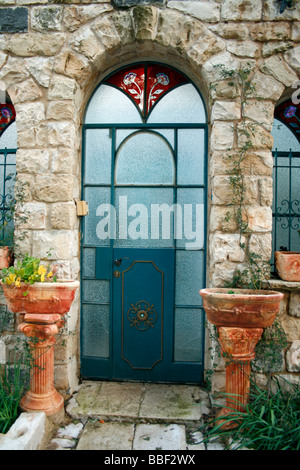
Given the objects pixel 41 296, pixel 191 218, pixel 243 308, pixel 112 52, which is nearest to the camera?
pixel 243 308

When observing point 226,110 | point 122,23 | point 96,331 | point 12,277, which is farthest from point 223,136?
point 96,331

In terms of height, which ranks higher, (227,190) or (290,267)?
(227,190)

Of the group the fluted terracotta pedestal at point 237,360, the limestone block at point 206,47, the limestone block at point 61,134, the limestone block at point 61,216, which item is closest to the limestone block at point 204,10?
the limestone block at point 206,47

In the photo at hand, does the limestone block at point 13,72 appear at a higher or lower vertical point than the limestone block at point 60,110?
higher

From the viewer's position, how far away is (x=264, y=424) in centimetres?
214

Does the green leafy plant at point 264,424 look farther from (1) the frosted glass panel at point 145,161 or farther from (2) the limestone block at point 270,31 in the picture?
(2) the limestone block at point 270,31

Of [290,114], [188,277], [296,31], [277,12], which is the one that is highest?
[277,12]

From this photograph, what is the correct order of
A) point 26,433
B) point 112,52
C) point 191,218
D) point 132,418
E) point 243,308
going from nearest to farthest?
point 26,433 < point 243,308 < point 132,418 < point 112,52 < point 191,218

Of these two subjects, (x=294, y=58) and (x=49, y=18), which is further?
(x=49, y=18)

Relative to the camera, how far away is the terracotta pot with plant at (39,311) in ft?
7.72

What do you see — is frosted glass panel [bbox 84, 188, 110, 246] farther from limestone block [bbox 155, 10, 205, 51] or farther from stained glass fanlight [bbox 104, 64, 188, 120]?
limestone block [bbox 155, 10, 205, 51]

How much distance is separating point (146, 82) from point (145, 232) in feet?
4.50

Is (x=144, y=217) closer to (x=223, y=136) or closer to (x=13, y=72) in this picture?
(x=223, y=136)

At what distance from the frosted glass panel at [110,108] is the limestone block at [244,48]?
94cm
